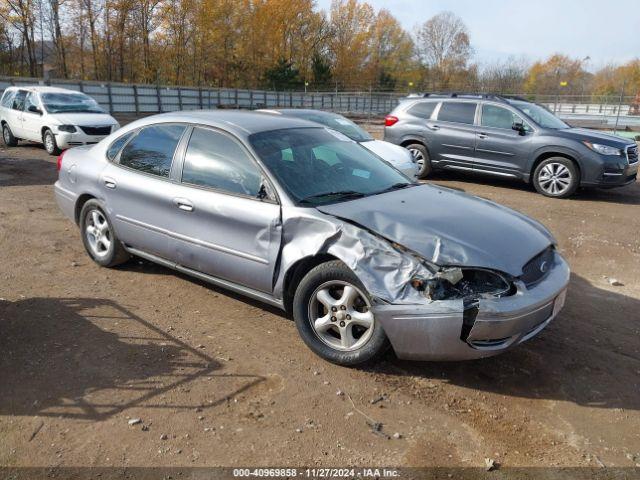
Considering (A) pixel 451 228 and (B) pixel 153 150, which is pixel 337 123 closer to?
(B) pixel 153 150

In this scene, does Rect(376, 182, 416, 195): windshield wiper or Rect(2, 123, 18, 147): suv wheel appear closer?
Rect(376, 182, 416, 195): windshield wiper

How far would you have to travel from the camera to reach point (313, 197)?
3.98 m

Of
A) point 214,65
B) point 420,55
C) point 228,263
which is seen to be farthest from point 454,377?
point 420,55

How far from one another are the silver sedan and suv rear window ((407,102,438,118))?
6.86 m

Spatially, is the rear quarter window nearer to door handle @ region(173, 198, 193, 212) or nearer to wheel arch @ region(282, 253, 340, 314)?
door handle @ region(173, 198, 193, 212)

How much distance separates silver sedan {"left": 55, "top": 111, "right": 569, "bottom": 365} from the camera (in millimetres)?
3309

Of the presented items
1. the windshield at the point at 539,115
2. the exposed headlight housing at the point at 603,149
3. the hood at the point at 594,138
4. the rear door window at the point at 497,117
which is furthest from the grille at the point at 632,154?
the rear door window at the point at 497,117

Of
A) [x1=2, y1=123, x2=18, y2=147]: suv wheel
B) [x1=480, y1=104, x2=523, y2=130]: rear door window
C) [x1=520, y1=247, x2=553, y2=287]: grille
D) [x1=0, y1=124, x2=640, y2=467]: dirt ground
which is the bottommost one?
[x1=0, y1=124, x2=640, y2=467]: dirt ground

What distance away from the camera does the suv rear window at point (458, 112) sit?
1077 cm

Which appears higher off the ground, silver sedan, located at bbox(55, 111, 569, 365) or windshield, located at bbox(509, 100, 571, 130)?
windshield, located at bbox(509, 100, 571, 130)

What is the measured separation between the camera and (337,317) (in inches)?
143

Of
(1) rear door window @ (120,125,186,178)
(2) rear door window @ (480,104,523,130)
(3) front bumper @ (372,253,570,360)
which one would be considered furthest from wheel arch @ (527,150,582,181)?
(1) rear door window @ (120,125,186,178)

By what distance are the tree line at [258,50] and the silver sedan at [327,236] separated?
1268 inches

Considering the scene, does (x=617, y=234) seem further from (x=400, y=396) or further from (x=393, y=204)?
(x=400, y=396)
